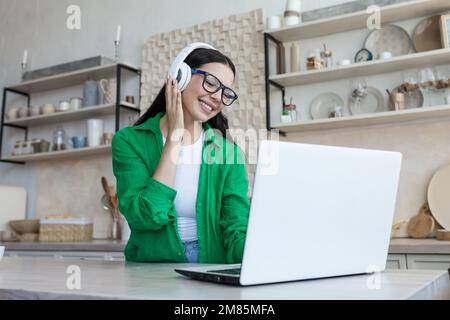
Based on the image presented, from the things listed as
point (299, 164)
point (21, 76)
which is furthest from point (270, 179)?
point (21, 76)

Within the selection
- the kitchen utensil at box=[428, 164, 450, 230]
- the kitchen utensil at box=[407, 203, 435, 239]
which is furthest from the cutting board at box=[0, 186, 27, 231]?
the kitchen utensil at box=[428, 164, 450, 230]

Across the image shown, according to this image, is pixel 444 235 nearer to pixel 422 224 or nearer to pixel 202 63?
pixel 422 224

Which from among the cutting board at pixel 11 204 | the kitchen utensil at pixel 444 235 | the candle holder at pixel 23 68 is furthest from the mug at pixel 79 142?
the kitchen utensil at pixel 444 235

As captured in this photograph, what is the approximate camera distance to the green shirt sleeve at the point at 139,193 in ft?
3.81

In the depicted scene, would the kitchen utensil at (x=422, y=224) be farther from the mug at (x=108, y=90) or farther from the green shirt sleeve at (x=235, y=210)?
the mug at (x=108, y=90)

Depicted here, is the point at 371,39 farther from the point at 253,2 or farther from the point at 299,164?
the point at 299,164

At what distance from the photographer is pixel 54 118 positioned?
3605 mm

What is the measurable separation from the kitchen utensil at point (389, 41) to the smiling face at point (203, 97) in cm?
149

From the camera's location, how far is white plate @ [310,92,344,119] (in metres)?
2.73

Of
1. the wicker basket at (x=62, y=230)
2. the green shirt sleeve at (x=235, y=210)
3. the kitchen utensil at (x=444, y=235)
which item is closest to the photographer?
the green shirt sleeve at (x=235, y=210)

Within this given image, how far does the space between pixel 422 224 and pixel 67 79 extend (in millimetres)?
2720

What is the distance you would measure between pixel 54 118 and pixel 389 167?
10.5ft

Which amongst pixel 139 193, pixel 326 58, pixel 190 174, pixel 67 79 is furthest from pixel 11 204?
pixel 139 193

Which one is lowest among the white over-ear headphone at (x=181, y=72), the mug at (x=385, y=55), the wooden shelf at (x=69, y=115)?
the white over-ear headphone at (x=181, y=72)
